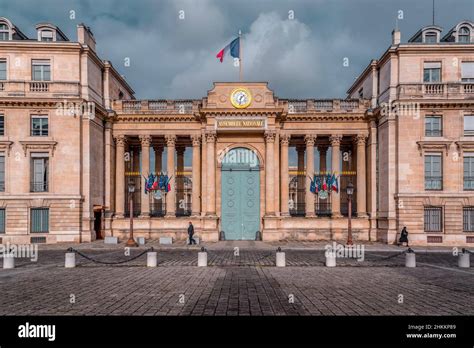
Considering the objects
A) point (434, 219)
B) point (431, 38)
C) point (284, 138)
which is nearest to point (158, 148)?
point (284, 138)

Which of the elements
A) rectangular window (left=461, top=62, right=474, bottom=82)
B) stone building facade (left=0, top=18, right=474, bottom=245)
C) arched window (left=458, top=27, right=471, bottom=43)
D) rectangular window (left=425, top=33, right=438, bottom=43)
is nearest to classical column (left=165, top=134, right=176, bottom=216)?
stone building facade (left=0, top=18, right=474, bottom=245)

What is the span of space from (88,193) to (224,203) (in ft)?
37.4

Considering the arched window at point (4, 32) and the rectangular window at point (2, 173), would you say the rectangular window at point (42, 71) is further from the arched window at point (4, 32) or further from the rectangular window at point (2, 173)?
→ the rectangular window at point (2, 173)

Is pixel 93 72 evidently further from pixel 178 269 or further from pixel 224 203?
pixel 178 269

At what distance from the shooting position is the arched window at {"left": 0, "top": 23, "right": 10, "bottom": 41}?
33594mm

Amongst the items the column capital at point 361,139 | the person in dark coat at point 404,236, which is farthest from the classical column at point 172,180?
the person in dark coat at point 404,236

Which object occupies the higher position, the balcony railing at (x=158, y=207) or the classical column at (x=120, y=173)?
the classical column at (x=120, y=173)

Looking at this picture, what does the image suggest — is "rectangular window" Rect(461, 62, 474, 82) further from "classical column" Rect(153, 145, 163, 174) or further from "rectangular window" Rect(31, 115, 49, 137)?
"rectangular window" Rect(31, 115, 49, 137)

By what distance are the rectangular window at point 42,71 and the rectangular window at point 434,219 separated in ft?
105

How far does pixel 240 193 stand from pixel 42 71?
754 inches

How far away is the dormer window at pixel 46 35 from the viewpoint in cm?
3388

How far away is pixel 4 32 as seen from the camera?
33656mm
